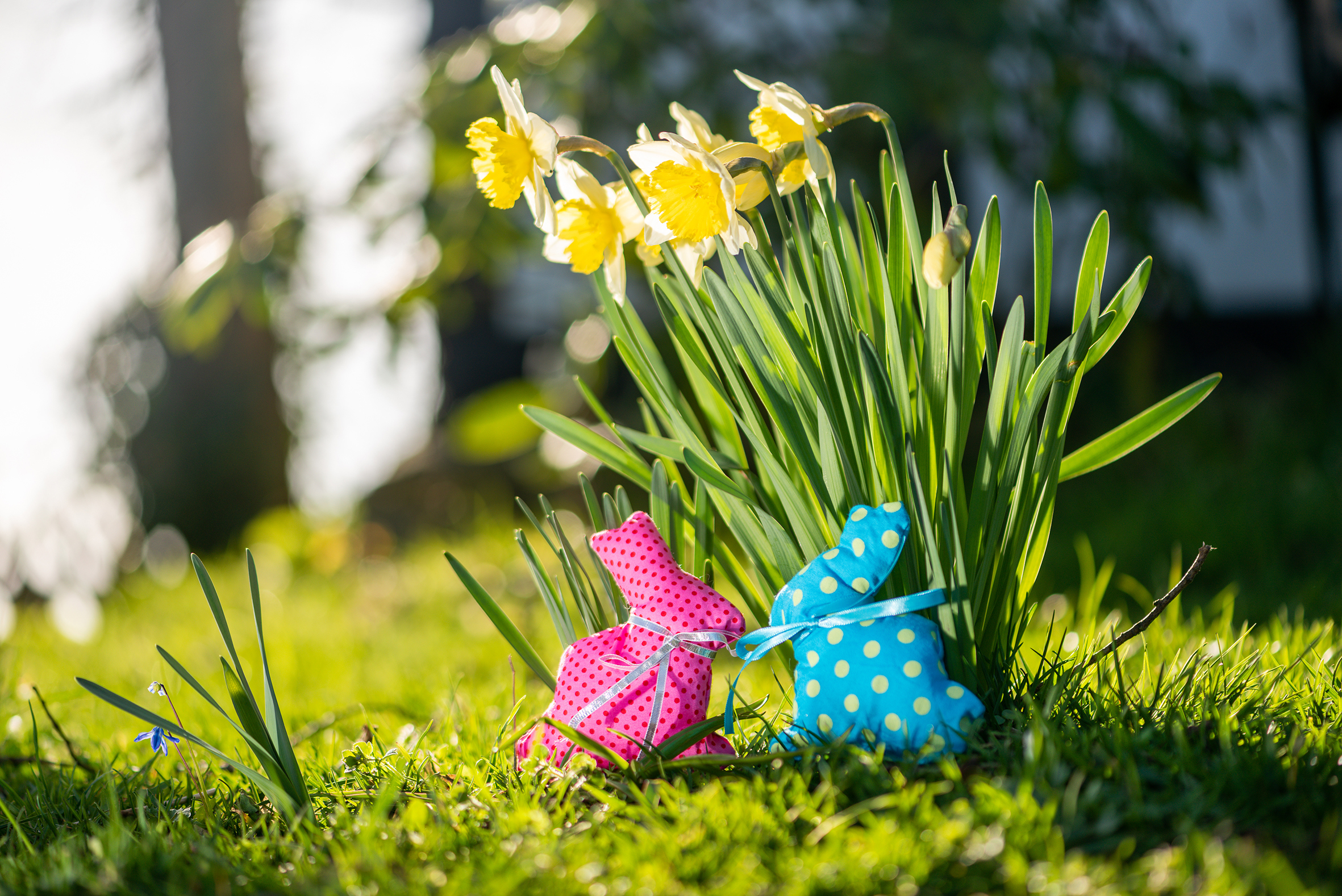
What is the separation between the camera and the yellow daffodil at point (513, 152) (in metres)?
0.99

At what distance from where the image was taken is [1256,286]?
4230mm

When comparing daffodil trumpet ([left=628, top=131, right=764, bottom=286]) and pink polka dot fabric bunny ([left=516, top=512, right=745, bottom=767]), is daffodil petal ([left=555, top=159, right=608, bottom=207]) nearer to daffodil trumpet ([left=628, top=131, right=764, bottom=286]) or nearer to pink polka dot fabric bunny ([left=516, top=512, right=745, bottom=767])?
daffodil trumpet ([left=628, top=131, right=764, bottom=286])

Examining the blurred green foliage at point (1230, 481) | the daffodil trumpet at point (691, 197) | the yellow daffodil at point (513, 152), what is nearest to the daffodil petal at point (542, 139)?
the yellow daffodil at point (513, 152)

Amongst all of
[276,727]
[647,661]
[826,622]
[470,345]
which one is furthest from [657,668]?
[470,345]

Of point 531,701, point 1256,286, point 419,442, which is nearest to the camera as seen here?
point 531,701

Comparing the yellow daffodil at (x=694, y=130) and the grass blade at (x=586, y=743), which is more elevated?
the yellow daffodil at (x=694, y=130)

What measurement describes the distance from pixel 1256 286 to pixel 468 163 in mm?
3736

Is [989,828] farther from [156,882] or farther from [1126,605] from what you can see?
[1126,605]

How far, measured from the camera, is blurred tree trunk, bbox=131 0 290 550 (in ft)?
14.5

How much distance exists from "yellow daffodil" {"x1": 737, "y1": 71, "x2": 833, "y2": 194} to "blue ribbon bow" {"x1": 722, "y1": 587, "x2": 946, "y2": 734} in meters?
0.44

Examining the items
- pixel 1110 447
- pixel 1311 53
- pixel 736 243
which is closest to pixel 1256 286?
pixel 1311 53

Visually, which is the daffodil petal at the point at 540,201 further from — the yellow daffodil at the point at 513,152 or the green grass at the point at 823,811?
the green grass at the point at 823,811

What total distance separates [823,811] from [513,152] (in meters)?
0.74

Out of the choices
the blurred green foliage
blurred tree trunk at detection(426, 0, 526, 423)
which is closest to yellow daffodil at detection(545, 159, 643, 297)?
the blurred green foliage
